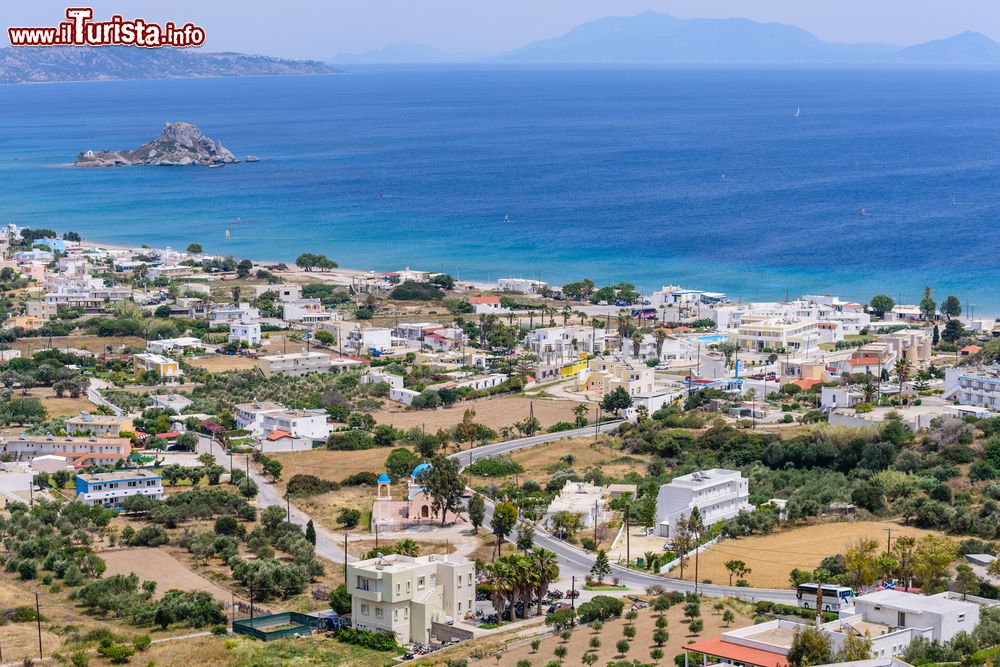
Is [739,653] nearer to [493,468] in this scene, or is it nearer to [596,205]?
[493,468]

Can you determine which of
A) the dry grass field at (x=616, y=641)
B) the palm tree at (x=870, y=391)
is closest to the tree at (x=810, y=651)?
the dry grass field at (x=616, y=641)

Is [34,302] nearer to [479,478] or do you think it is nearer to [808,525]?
[479,478]

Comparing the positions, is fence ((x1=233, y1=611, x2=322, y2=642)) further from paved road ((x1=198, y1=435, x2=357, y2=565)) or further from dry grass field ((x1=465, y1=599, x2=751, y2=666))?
paved road ((x1=198, y1=435, x2=357, y2=565))

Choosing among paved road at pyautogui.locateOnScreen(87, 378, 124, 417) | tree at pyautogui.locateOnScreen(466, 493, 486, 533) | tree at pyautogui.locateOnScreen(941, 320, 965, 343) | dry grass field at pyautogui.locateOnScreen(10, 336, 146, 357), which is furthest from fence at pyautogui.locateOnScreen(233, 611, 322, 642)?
tree at pyautogui.locateOnScreen(941, 320, 965, 343)

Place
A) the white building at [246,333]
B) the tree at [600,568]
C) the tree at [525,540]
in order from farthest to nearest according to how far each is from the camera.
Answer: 1. the white building at [246,333]
2. the tree at [525,540]
3. the tree at [600,568]

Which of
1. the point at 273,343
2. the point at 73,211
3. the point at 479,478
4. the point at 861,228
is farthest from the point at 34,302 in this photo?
the point at 861,228

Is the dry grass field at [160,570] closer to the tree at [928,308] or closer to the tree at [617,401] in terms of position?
the tree at [617,401]
